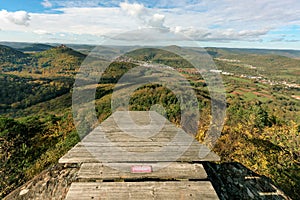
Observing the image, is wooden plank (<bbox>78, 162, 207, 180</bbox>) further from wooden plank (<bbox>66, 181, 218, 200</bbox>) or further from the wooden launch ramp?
wooden plank (<bbox>66, 181, 218, 200</bbox>)

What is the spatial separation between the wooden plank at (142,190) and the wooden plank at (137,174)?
132 mm

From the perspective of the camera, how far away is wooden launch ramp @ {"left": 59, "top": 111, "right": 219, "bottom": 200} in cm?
240

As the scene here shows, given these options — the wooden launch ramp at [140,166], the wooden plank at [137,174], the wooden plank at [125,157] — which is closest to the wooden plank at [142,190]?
the wooden launch ramp at [140,166]

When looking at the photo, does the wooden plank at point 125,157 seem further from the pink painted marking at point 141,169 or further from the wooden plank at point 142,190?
the wooden plank at point 142,190

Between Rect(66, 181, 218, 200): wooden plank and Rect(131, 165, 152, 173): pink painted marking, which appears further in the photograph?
Rect(131, 165, 152, 173): pink painted marking

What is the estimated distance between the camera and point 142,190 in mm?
2418

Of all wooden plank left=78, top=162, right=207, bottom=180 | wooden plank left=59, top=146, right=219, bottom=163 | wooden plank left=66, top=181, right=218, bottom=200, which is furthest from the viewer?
wooden plank left=59, top=146, right=219, bottom=163

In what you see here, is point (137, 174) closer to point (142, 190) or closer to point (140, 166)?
point (140, 166)

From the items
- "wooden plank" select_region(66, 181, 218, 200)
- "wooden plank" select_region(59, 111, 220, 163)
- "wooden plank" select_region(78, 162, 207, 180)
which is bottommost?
"wooden plank" select_region(66, 181, 218, 200)

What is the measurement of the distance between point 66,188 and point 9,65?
542 feet

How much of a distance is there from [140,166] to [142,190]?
0.45 m

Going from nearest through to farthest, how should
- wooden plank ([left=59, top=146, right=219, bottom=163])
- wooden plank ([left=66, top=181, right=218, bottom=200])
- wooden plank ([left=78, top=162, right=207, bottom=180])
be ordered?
wooden plank ([left=66, top=181, right=218, bottom=200]) < wooden plank ([left=78, top=162, right=207, bottom=180]) < wooden plank ([left=59, top=146, right=219, bottom=163])

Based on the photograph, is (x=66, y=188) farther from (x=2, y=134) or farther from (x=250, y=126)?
(x=250, y=126)

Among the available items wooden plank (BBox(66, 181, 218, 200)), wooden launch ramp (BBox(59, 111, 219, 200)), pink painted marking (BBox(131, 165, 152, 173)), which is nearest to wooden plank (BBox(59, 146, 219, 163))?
wooden launch ramp (BBox(59, 111, 219, 200))
